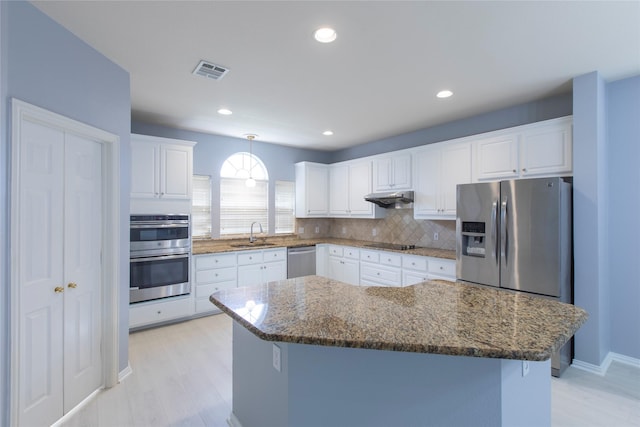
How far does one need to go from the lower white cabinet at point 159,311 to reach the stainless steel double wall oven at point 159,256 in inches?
3.2

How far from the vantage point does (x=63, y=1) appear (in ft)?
5.90

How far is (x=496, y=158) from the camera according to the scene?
3.52 meters

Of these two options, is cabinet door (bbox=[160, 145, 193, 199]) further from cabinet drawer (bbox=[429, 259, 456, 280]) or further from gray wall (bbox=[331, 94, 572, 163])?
cabinet drawer (bbox=[429, 259, 456, 280])

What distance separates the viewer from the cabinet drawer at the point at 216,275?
4195mm

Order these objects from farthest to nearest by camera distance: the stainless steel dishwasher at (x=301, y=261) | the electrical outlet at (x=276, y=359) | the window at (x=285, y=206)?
the window at (x=285, y=206), the stainless steel dishwasher at (x=301, y=261), the electrical outlet at (x=276, y=359)

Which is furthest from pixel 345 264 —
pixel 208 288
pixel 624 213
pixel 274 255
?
pixel 624 213

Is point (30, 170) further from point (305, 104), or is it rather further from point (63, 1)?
point (305, 104)

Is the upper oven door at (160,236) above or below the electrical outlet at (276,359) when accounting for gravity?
→ above

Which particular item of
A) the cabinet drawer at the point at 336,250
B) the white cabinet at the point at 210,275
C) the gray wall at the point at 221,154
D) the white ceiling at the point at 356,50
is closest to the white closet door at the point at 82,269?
the white ceiling at the point at 356,50

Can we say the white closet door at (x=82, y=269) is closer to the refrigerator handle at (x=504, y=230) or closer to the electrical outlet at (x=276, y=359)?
the electrical outlet at (x=276, y=359)

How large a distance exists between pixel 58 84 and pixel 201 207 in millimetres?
2964

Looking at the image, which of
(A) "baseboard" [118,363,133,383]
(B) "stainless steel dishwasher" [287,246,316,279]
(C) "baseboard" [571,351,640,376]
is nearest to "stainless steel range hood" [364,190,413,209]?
(B) "stainless steel dishwasher" [287,246,316,279]

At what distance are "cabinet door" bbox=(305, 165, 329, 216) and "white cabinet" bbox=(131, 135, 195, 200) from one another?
2219 millimetres

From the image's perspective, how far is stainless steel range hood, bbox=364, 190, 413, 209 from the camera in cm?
443
